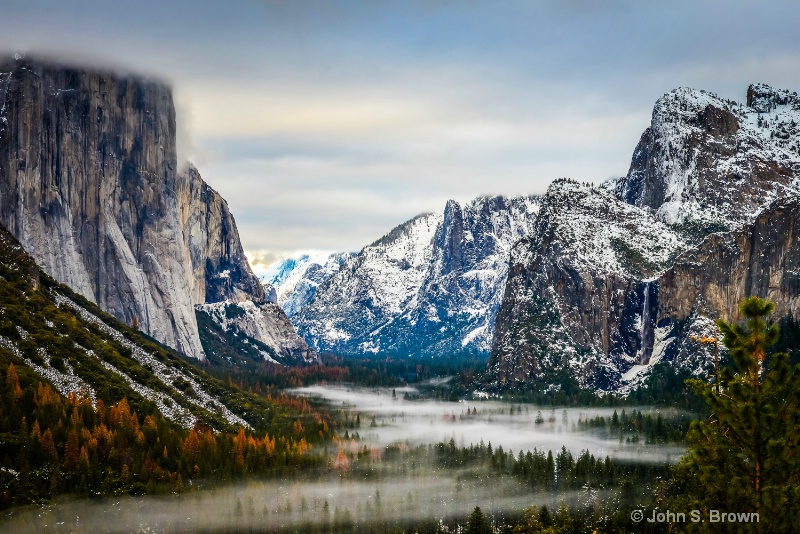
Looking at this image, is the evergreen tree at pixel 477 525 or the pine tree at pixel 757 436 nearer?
the pine tree at pixel 757 436

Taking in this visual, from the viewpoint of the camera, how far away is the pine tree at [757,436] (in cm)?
6888

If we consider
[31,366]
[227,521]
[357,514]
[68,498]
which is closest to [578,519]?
[357,514]

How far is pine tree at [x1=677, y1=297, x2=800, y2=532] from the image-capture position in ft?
226

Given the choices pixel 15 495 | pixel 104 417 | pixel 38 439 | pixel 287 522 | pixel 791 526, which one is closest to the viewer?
pixel 791 526

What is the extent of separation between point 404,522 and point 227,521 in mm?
32900

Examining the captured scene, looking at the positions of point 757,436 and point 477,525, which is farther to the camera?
point 477,525

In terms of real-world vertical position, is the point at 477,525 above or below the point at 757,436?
below

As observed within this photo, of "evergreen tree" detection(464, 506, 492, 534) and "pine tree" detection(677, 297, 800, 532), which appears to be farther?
"evergreen tree" detection(464, 506, 492, 534)

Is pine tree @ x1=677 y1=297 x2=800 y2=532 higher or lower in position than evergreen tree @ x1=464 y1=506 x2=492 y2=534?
higher

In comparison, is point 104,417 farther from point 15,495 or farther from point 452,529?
point 452,529

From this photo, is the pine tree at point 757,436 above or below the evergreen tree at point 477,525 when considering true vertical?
above

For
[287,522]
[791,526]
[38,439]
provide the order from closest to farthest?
1. [791,526]
2. [38,439]
3. [287,522]

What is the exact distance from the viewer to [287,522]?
580 feet

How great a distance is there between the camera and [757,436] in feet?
228
